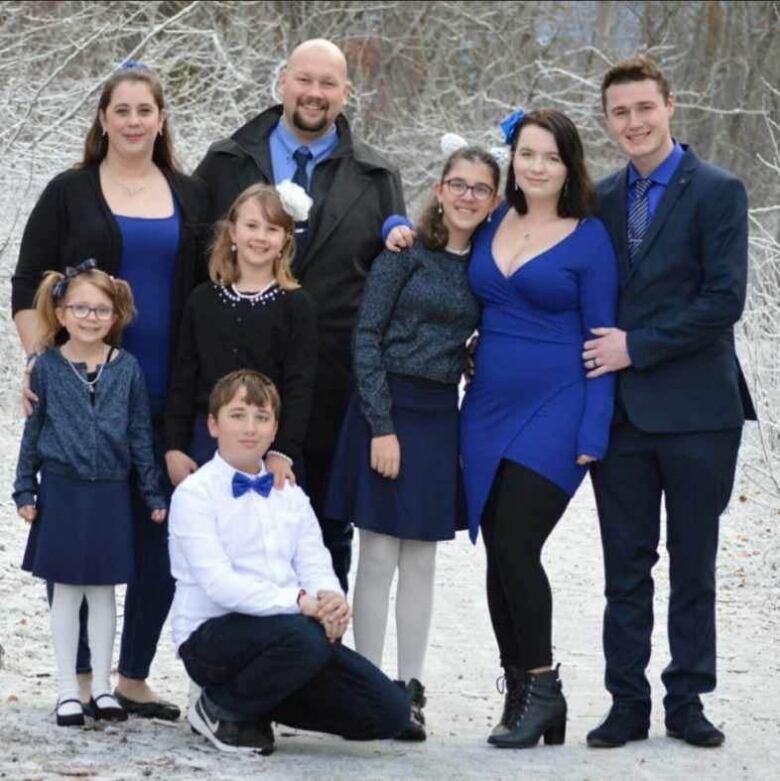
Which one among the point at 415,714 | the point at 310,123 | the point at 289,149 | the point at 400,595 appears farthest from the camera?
the point at 289,149

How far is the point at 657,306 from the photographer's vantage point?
5746 millimetres

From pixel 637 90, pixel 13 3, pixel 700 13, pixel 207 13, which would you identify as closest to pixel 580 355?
pixel 637 90

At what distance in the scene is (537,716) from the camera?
5836 millimetres

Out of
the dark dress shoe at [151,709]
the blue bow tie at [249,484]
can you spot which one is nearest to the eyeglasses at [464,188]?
the blue bow tie at [249,484]

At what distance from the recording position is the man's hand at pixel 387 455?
5918 mm

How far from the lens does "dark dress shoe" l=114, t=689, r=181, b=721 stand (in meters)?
6.01

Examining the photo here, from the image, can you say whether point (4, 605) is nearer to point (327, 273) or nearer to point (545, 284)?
point (327, 273)

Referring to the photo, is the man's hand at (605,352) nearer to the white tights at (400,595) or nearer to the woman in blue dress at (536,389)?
the woman in blue dress at (536,389)

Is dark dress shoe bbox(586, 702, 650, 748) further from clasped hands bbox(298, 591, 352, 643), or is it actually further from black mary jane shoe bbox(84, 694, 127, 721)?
black mary jane shoe bbox(84, 694, 127, 721)

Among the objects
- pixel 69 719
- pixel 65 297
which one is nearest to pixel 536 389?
pixel 65 297

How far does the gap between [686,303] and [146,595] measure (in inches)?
77.1

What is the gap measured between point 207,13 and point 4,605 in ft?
42.6

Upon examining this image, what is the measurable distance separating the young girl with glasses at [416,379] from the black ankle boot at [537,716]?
0.99ft

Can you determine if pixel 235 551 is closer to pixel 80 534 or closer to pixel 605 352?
pixel 80 534
